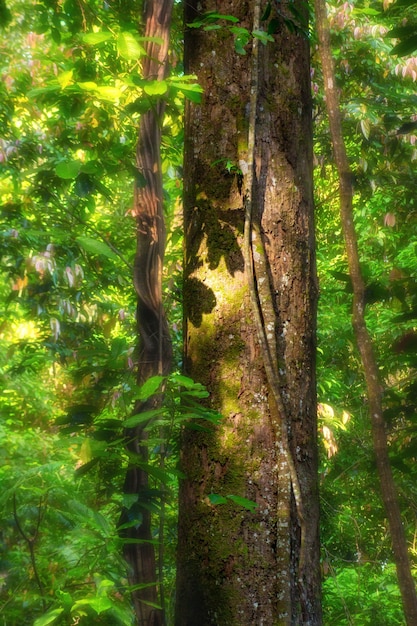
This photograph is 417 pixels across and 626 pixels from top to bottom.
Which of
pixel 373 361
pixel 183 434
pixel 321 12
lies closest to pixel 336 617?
pixel 373 361

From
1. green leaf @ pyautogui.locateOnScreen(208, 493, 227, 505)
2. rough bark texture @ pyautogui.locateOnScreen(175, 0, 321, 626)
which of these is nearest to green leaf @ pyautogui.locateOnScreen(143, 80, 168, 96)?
rough bark texture @ pyautogui.locateOnScreen(175, 0, 321, 626)

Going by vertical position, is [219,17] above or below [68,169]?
above

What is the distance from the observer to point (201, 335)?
5.94 ft

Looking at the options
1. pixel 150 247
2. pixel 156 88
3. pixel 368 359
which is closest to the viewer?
pixel 156 88

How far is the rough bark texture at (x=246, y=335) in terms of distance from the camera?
64.1 inches

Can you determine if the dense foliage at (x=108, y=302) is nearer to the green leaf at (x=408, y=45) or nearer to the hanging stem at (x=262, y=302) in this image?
the green leaf at (x=408, y=45)

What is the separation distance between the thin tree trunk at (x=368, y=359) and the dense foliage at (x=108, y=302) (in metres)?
0.12

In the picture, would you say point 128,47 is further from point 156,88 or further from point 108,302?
point 108,302

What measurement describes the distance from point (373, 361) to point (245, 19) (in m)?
1.18

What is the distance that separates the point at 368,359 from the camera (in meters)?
2.33

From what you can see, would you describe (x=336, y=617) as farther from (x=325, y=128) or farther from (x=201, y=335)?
(x=201, y=335)

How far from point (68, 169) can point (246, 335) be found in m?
0.74

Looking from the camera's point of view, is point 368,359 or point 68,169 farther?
point 368,359

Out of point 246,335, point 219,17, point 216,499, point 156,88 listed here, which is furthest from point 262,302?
point 219,17
